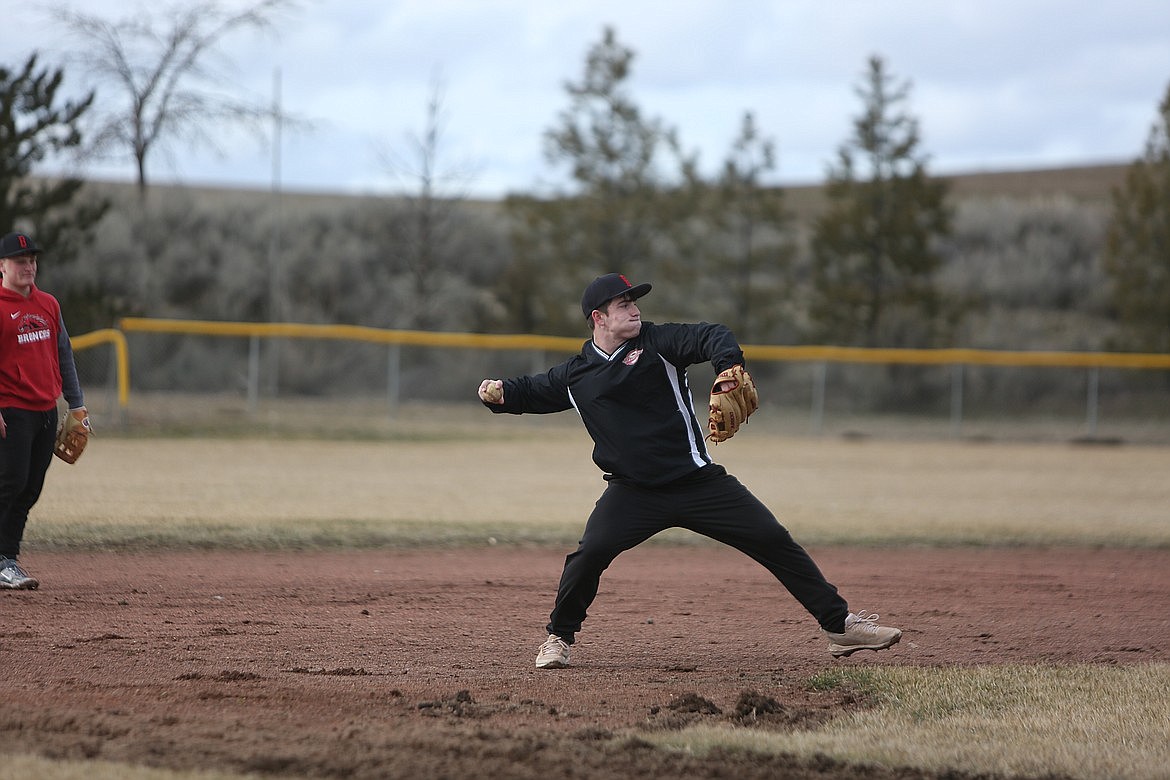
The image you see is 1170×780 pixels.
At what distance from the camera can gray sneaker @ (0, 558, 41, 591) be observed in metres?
7.24

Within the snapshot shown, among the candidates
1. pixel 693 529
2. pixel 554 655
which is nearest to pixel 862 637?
pixel 693 529

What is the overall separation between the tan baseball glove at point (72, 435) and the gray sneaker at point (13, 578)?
700 mm

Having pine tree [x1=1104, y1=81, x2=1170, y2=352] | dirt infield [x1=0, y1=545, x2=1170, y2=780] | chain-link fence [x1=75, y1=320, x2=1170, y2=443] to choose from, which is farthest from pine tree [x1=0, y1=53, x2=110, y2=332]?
pine tree [x1=1104, y1=81, x2=1170, y2=352]

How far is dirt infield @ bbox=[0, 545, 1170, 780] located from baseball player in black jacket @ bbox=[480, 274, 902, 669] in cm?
34

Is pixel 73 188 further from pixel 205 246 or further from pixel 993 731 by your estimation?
pixel 993 731

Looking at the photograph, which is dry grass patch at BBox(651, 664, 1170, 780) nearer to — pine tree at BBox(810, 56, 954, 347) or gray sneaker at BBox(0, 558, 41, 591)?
gray sneaker at BBox(0, 558, 41, 591)

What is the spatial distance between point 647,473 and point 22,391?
391 centimetres

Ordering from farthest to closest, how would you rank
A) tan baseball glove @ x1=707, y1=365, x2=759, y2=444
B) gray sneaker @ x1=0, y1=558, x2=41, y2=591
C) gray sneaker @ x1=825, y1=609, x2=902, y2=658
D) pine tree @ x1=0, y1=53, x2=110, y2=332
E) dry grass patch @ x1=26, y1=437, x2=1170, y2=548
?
pine tree @ x1=0, y1=53, x2=110, y2=332 → dry grass patch @ x1=26, y1=437, x2=1170, y2=548 → gray sneaker @ x1=0, y1=558, x2=41, y2=591 → gray sneaker @ x1=825, y1=609, x2=902, y2=658 → tan baseball glove @ x1=707, y1=365, x2=759, y2=444

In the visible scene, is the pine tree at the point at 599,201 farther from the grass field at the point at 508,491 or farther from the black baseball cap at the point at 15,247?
the black baseball cap at the point at 15,247

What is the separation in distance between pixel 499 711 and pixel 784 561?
1.66 meters

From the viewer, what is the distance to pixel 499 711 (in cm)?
476

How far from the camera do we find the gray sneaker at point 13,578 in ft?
23.7

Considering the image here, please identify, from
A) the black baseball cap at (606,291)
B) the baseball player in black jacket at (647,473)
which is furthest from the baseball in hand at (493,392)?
the black baseball cap at (606,291)

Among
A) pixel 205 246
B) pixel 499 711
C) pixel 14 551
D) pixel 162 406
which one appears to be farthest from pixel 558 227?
pixel 499 711
